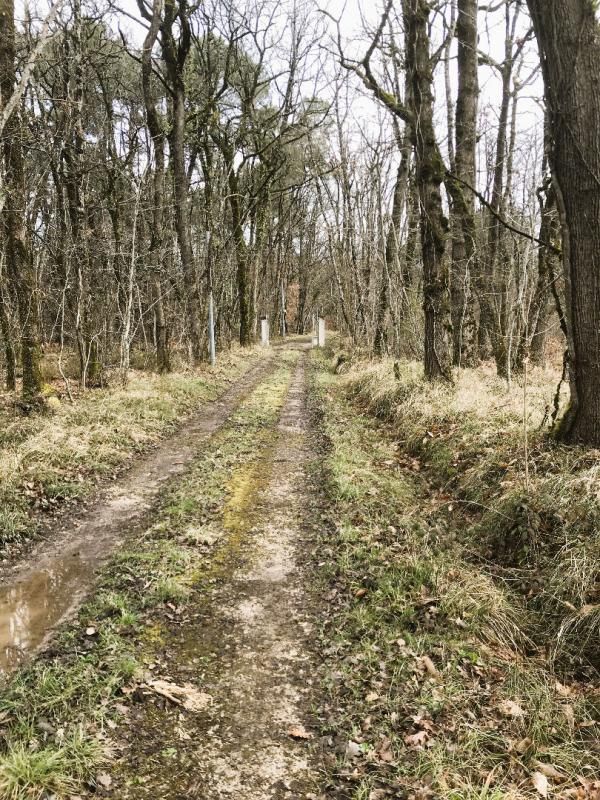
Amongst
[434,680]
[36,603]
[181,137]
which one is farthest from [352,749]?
[181,137]

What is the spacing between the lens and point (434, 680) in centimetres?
343

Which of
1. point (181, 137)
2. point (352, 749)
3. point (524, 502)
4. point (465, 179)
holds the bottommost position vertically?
point (352, 749)

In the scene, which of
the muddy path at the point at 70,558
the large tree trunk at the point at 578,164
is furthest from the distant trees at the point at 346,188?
the muddy path at the point at 70,558

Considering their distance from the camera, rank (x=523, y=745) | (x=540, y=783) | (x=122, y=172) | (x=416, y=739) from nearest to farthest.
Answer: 1. (x=540, y=783)
2. (x=523, y=745)
3. (x=416, y=739)
4. (x=122, y=172)

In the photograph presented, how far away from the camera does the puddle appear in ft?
12.2

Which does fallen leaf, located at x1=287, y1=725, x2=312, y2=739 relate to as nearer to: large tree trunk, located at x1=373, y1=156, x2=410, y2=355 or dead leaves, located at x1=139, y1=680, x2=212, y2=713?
dead leaves, located at x1=139, y1=680, x2=212, y2=713

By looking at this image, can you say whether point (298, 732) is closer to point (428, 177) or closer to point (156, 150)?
point (428, 177)

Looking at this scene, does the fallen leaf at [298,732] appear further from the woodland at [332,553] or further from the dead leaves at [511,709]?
the dead leaves at [511,709]

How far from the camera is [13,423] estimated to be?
8.58m

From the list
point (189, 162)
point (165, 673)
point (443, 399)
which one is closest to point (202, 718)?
point (165, 673)

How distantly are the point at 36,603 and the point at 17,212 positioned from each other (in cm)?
742

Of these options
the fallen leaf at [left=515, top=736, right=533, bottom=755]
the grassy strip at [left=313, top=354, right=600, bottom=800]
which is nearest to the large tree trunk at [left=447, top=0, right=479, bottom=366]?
the grassy strip at [left=313, top=354, right=600, bottom=800]

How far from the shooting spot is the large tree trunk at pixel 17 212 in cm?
862

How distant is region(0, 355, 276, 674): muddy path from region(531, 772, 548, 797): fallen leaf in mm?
3236
